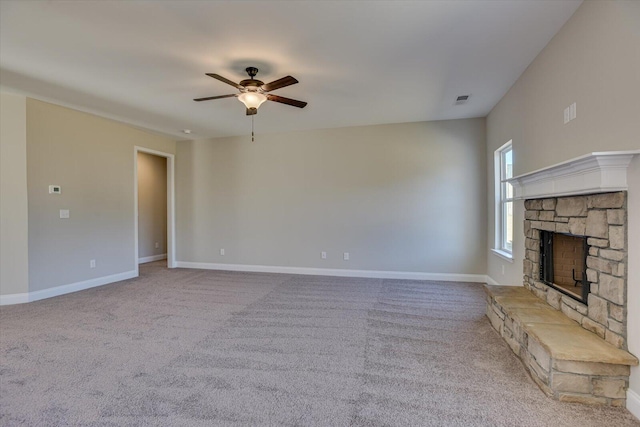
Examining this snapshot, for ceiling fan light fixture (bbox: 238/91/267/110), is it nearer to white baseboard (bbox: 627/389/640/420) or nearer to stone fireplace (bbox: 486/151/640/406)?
stone fireplace (bbox: 486/151/640/406)

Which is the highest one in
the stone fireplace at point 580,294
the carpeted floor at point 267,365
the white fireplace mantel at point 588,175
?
the white fireplace mantel at point 588,175

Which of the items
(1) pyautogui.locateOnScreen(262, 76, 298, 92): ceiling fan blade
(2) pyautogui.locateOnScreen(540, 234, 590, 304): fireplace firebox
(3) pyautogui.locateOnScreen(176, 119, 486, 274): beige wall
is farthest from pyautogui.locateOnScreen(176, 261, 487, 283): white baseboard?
(1) pyautogui.locateOnScreen(262, 76, 298, 92): ceiling fan blade

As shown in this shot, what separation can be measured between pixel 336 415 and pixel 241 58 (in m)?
3.02

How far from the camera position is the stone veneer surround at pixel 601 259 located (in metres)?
1.84

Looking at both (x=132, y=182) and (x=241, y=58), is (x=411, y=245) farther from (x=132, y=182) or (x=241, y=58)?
(x=132, y=182)

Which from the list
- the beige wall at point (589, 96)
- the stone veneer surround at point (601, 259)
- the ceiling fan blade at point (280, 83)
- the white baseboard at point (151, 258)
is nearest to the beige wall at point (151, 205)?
the white baseboard at point (151, 258)

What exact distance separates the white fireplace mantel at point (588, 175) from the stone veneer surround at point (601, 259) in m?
0.10

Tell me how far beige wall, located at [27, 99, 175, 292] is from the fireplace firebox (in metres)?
6.03

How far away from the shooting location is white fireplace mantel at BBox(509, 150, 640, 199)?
1.79m

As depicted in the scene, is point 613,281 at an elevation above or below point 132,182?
below

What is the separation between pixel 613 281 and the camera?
1884 mm

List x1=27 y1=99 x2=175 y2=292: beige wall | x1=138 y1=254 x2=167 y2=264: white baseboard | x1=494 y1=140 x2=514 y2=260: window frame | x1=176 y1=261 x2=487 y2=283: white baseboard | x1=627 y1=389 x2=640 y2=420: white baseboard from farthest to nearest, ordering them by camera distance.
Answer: x1=138 y1=254 x2=167 y2=264: white baseboard, x1=176 y1=261 x2=487 y2=283: white baseboard, x1=494 y1=140 x2=514 y2=260: window frame, x1=27 y1=99 x2=175 y2=292: beige wall, x1=627 y1=389 x2=640 y2=420: white baseboard

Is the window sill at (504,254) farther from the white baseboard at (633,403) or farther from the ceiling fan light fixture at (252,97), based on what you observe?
the ceiling fan light fixture at (252,97)

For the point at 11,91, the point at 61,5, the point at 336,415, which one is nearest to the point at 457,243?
the point at 336,415
